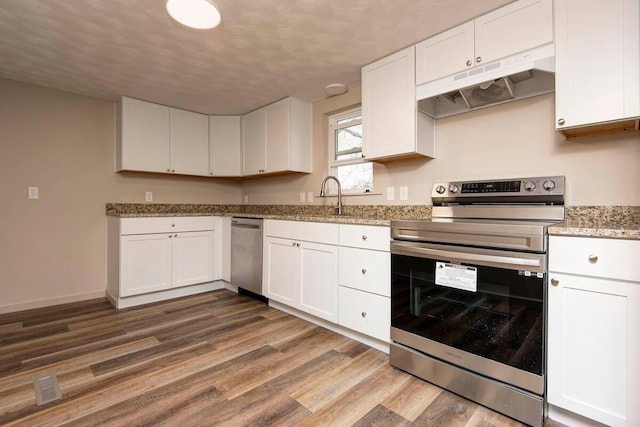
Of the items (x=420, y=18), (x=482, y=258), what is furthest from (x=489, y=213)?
(x=420, y=18)

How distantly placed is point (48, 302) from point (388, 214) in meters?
3.45

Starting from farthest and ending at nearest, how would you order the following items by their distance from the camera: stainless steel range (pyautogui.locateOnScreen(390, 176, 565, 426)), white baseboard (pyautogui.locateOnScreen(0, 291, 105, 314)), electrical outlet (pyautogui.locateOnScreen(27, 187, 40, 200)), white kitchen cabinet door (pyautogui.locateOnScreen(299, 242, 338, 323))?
1. electrical outlet (pyautogui.locateOnScreen(27, 187, 40, 200))
2. white baseboard (pyautogui.locateOnScreen(0, 291, 105, 314))
3. white kitchen cabinet door (pyautogui.locateOnScreen(299, 242, 338, 323))
4. stainless steel range (pyautogui.locateOnScreen(390, 176, 565, 426))

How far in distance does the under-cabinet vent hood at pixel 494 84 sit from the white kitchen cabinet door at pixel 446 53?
5cm

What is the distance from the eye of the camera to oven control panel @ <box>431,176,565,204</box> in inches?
73.4

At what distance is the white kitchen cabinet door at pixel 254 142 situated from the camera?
376cm

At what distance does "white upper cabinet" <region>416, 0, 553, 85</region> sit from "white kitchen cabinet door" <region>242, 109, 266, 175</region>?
6.74 ft

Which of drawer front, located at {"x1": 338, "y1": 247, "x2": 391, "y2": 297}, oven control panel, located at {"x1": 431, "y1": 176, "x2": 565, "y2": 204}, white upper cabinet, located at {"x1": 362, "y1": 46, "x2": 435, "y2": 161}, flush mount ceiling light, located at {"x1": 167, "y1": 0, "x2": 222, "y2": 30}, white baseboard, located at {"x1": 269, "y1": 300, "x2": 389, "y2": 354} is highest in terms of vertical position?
flush mount ceiling light, located at {"x1": 167, "y1": 0, "x2": 222, "y2": 30}

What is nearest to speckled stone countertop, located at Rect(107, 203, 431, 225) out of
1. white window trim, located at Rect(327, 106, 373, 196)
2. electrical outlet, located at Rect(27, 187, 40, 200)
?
white window trim, located at Rect(327, 106, 373, 196)

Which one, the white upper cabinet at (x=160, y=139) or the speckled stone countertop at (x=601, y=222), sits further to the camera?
the white upper cabinet at (x=160, y=139)

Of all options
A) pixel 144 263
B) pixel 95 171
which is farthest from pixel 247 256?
pixel 95 171

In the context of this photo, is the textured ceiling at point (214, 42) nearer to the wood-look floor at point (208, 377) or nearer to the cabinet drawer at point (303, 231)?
the cabinet drawer at point (303, 231)

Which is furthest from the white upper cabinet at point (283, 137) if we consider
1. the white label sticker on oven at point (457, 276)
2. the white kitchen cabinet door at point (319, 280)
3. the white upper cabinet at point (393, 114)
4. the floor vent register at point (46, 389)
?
the floor vent register at point (46, 389)

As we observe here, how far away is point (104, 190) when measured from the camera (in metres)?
3.50

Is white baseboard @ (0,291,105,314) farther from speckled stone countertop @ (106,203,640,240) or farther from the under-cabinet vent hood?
the under-cabinet vent hood
